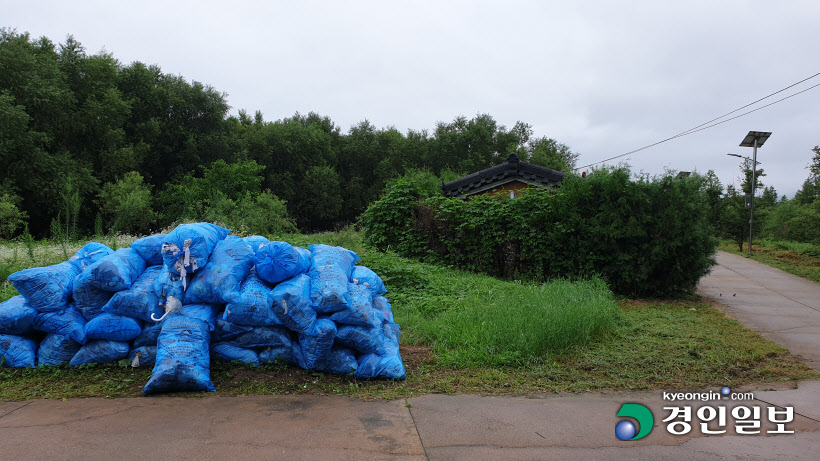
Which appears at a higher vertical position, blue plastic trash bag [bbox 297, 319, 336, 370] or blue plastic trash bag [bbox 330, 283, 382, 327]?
A: blue plastic trash bag [bbox 330, 283, 382, 327]

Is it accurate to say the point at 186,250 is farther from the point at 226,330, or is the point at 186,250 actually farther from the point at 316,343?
the point at 316,343

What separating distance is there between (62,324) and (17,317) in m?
0.37

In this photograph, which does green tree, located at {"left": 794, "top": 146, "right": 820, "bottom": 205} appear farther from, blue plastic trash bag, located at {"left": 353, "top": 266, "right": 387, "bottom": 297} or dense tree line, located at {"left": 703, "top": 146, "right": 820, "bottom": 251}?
blue plastic trash bag, located at {"left": 353, "top": 266, "right": 387, "bottom": 297}

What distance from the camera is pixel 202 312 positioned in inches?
172

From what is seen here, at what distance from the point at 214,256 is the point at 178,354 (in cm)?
93

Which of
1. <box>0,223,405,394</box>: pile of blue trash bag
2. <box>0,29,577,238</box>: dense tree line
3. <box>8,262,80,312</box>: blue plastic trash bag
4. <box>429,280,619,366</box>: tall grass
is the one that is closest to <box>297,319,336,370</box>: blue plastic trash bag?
<box>0,223,405,394</box>: pile of blue trash bag

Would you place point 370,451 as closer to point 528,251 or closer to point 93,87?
point 528,251

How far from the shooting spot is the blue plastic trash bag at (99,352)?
4500mm

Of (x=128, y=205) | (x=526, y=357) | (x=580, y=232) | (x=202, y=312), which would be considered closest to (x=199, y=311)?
(x=202, y=312)

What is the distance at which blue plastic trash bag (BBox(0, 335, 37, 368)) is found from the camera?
4.54m

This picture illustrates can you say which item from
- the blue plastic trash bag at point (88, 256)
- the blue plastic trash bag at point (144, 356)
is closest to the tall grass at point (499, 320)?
the blue plastic trash bag at point (144, 356)

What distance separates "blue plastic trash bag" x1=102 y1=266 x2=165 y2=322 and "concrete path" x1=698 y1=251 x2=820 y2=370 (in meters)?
6.57

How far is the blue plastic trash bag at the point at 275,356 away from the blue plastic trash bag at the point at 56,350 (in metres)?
1.66

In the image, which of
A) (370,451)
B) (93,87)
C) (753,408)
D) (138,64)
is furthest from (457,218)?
(138,64)
